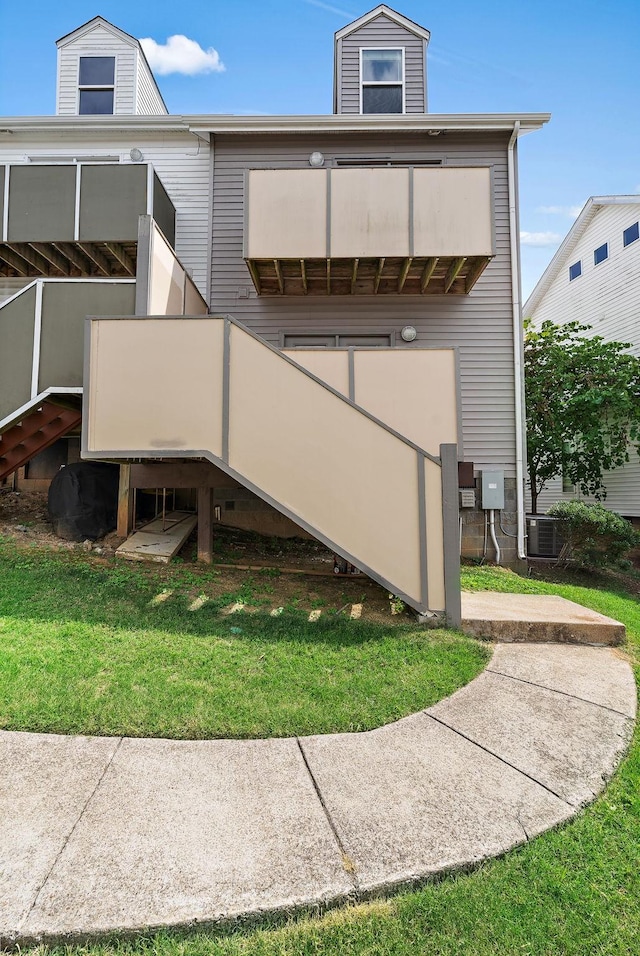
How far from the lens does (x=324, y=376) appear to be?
6.32 metres

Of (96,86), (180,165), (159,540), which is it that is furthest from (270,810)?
(96,86)

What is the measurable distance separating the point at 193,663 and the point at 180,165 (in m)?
9.10

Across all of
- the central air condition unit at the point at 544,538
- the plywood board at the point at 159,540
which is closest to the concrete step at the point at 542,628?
the plywood board at the point at 159,540

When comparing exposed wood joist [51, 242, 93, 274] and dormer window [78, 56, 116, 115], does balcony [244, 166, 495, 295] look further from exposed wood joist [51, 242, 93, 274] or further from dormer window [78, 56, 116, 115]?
dormer window [78, 56, 116, 115]

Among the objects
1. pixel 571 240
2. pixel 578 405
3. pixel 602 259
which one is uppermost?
pixel 571 240

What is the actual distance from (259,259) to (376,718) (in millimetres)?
6633

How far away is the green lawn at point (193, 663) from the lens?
2947mm

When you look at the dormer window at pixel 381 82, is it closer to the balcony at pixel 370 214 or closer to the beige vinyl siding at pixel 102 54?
the balcony at pixel 370 214

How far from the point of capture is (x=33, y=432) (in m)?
6.77

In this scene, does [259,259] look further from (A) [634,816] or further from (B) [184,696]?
(A) [634,816]

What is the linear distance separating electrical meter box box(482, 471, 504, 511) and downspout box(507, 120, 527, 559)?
0.36m

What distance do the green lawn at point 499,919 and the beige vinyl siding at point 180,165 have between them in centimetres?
899

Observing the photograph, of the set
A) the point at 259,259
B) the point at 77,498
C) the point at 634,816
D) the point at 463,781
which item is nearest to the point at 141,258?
the point at 259,259

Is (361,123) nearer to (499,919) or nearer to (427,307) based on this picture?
(427,307)
